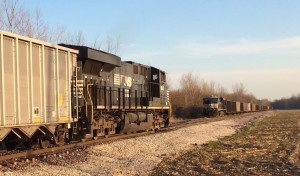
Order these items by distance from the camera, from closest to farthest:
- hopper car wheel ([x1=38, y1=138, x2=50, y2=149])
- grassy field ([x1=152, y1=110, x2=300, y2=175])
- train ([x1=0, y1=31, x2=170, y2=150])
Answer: grassy field ([x1=152, y1=110, x2=300, y2=175]), train ([x1=0, y1=31, x2=170, y2=150]), hopper car wheel ([x1=38, y1=138, x2=50, y2=149])

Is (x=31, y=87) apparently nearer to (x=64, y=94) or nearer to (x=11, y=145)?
(x=64, y=94)

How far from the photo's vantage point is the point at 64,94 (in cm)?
1188

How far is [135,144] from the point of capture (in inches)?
547

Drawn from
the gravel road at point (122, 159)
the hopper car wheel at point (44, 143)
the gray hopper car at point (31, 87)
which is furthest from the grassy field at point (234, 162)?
the hopper car wheel at point (44, 143)

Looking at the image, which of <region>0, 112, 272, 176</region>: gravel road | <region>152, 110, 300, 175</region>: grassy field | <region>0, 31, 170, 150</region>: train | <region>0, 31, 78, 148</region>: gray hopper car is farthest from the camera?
<region>0, 31, 170, 150</region>: train

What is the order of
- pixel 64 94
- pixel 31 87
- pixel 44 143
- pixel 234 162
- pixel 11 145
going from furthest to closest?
1. pixel 44 143
2. pixel 64 94
3. pixel 11 145
4. pixel 234 162
5. pixel 31 87

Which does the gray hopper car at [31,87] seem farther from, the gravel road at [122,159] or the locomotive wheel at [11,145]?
the gravel road at [122,159]

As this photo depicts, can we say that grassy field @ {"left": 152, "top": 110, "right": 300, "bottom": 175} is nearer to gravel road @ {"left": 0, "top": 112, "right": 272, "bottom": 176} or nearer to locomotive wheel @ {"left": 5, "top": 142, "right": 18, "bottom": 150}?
gravel road @ {"left": 0, "top": 112, "right": 272, "bottom": 176}

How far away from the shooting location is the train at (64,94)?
364 inches

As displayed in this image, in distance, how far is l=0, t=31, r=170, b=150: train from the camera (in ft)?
30.3

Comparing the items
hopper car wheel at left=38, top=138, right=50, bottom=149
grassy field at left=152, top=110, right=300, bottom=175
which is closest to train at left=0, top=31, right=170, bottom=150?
hopper car wheel at left=38, top=138, right=50, bottom=149

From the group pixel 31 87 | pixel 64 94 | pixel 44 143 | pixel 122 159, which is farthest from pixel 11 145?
pixel 122 159

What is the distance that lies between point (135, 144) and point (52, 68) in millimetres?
4710

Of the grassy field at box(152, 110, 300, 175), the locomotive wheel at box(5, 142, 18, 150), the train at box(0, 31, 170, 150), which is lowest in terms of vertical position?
the grassy field at box(152, 110, 300, 175)
